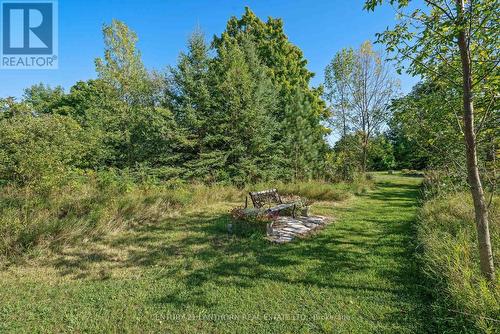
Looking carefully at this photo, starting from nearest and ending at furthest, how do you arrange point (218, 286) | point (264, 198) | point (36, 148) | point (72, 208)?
1. point (218, 286)
2. point (72, 208)
3. point (36, 148)
4. point (264, 198)

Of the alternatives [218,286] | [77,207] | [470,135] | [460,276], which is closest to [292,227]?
[218,286]

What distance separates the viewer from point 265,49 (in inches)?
664

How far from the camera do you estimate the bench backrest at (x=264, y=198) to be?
7.05 meters

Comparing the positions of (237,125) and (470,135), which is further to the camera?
(237,125)

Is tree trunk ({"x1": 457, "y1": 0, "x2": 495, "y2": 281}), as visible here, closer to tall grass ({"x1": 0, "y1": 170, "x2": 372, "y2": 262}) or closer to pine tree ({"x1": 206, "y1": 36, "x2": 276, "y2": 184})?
tall grass ({"x1": 0, "y1": 170, "x2": 372, "y2": 262})

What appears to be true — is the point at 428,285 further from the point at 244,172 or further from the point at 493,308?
the point at 244,172

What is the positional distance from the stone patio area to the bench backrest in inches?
26.7

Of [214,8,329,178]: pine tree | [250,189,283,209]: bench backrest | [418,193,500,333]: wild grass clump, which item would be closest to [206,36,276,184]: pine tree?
[214,8,329,178]: pine tree

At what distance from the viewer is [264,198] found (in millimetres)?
7457

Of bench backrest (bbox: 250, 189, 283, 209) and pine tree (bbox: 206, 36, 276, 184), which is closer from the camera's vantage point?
bench backrest (bbox: 250, 189, 283, 209)

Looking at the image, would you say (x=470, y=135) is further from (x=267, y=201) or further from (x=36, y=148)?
(x=36, y=148)

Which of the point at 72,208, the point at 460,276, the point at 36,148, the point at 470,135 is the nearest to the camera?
the point at 470,135

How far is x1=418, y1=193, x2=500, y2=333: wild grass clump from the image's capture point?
7.73 feet

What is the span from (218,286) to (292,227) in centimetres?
312
